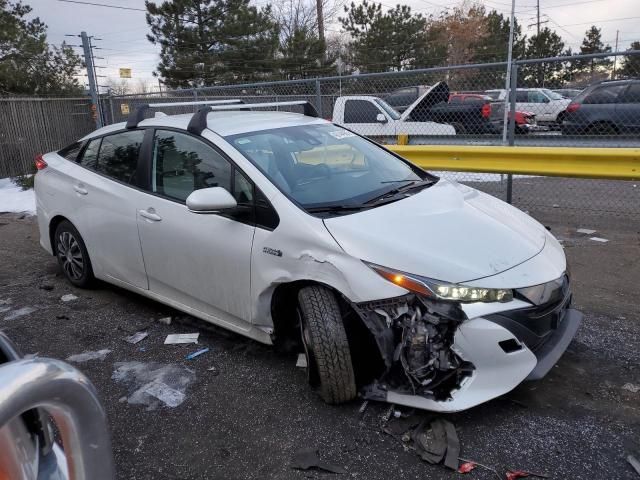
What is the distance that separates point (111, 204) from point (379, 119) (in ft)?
25.4

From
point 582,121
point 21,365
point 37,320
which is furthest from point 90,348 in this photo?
point 582,121

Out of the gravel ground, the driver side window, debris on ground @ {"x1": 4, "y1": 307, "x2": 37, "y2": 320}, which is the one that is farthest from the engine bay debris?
debris on ground @ {"x1": 4, "y1": 307, "x2": 37, "y2": 320}

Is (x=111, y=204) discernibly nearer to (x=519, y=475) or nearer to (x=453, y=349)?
(x=453, y=349)

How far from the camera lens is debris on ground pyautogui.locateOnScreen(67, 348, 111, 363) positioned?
12.2 ft

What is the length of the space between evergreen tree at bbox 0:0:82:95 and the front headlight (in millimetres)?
19471

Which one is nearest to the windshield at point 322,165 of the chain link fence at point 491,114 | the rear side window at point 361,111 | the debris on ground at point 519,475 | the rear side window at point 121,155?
the rear side window at point 121,155

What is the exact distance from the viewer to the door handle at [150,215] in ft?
12.5

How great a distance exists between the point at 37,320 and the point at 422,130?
8173mm

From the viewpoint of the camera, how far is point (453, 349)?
8.73ft

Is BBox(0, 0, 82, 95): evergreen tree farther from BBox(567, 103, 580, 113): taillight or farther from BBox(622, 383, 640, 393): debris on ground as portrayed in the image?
BBox(622, 383, 640, 393): debris on ground

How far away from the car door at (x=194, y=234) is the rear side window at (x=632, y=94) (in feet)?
23.5

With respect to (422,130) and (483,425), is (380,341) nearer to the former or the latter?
(483,425)

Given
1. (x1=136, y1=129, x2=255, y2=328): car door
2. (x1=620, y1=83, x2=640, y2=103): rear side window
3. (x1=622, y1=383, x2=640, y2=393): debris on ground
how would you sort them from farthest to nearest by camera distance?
(x1=620, y1=83, x2=640, y2=103): rear side window < (x1=136, y1=129, x2=255, y2=328): car door < (x1=622, y1=383, x2=640, y2=393): debris on ground

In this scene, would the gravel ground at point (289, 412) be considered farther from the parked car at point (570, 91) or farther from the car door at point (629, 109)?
the parked car at point (570, 91)
